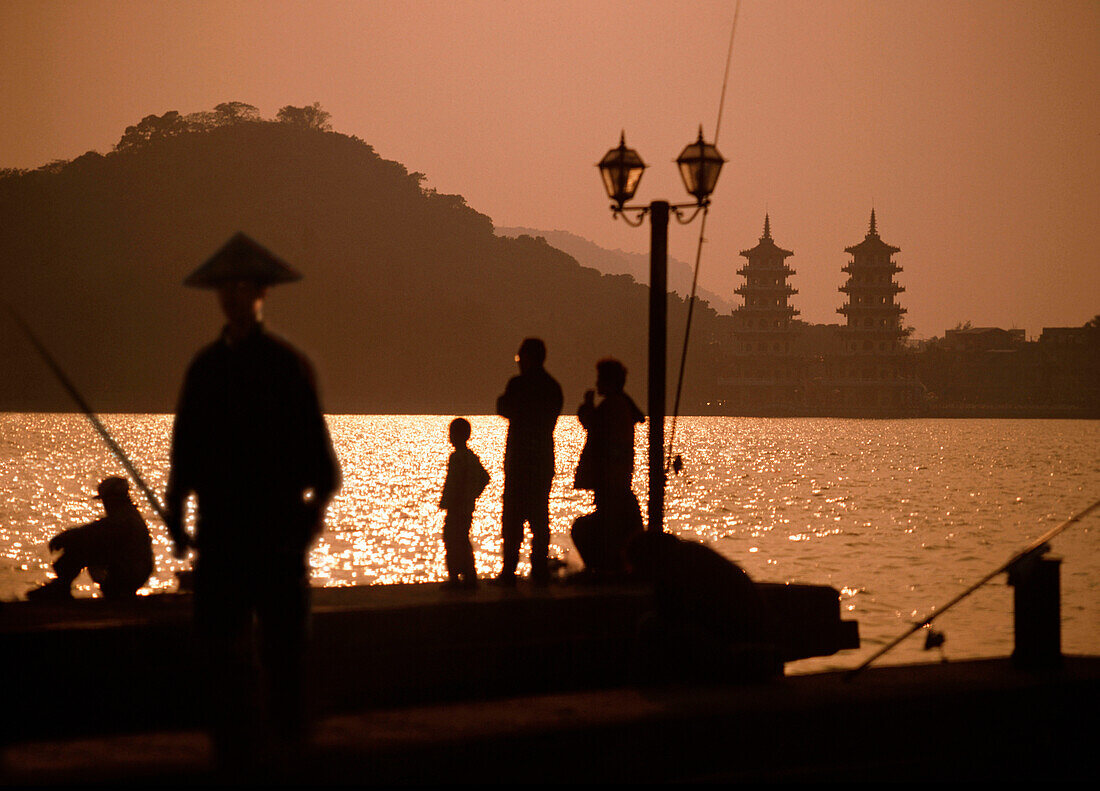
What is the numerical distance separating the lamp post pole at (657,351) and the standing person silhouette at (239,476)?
474 centimetres

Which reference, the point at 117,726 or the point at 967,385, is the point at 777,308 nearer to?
the point at 967,385

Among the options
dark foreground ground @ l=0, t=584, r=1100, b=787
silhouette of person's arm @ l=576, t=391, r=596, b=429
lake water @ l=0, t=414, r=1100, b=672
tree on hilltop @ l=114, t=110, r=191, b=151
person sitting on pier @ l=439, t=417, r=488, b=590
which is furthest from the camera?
tree on hilltop @ l=114, t=110, r=191, b=151

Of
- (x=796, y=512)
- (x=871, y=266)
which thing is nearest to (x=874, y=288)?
(x=871, y=266)

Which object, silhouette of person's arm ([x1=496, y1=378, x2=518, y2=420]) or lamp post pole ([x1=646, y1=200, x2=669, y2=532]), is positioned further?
lamp post pole ([x1=646, y1=200, x2=669, y2=532])

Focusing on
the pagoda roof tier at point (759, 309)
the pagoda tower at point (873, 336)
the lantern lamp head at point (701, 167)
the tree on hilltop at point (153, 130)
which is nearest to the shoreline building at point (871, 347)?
the pagoda tower at point (873, 336)

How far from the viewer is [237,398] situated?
410 cm

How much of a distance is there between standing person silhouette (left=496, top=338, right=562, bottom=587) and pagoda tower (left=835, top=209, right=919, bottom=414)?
130190 mm

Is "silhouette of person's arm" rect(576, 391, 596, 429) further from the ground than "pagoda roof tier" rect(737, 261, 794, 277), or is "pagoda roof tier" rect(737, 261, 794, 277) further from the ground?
"pagoda roof tier" rect(737, 261, 794, 277)

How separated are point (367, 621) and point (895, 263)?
136310 millimetres

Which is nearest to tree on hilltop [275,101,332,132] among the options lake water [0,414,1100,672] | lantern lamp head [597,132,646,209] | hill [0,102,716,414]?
hill [0,102,716,414]

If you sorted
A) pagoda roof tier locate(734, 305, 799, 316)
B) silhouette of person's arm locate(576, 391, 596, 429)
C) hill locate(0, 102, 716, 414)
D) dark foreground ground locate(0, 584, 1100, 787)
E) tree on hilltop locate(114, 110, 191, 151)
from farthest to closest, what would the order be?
tree on hilltop locate(114, 110, 191, 151), hill locate(0, 102, 716, 414), pagoda roof tier locate(734, 305, 799, 316), silhouette of person's arm locate(576, 391, 596, 429), dark foreground ground locate(0, 584, 1100, 787)

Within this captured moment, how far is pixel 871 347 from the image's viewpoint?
13550 centimetres

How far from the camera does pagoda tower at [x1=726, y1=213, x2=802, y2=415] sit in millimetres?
134375

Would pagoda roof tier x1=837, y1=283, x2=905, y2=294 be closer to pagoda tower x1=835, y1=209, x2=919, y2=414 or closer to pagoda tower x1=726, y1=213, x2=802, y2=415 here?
pagoda tower x1=835, y1=209, x2=919, y2=414
